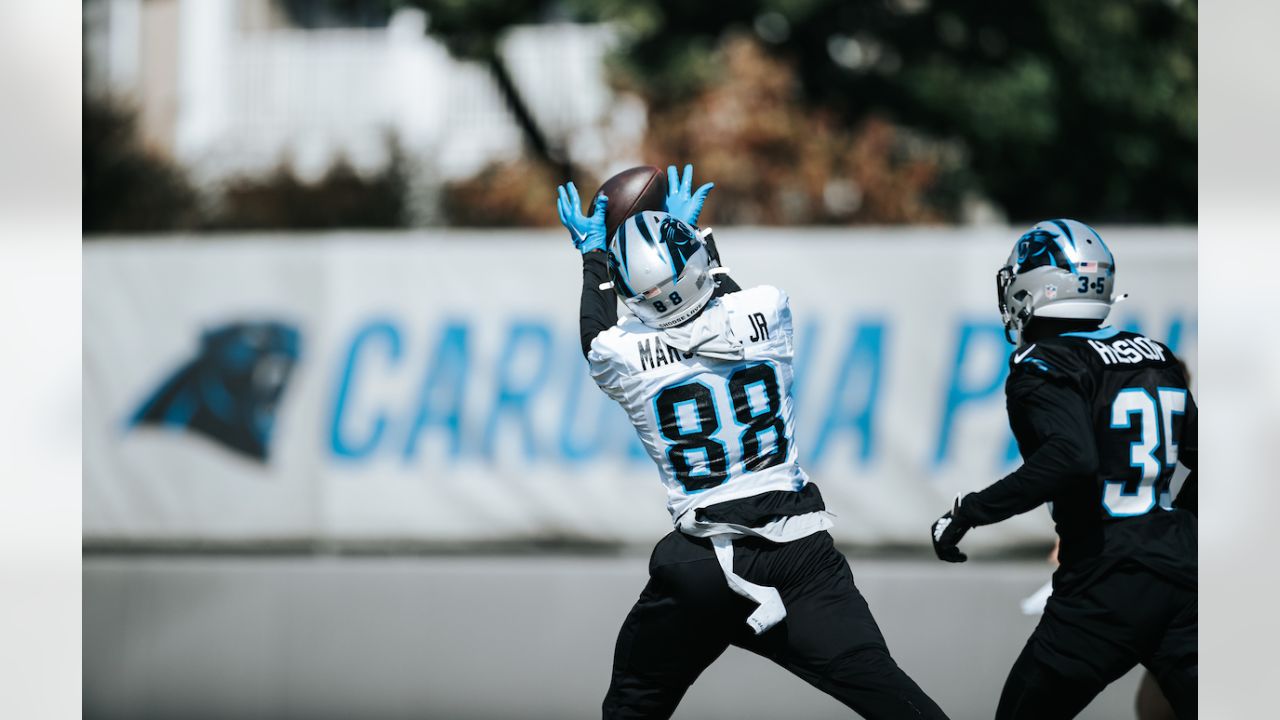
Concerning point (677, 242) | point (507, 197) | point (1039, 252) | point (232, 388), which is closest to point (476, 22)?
point (507, 197)

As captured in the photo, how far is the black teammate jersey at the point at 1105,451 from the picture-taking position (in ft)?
12.6

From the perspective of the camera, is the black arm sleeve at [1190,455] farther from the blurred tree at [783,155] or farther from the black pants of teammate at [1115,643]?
the blurred tree at [783,155]

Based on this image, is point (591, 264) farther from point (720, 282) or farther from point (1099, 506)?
point (1099, 506)

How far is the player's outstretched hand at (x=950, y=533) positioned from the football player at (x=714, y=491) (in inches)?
11.8

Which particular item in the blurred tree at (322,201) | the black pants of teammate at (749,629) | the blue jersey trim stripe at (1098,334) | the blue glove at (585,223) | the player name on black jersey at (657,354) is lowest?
the black pants of teammate at (749,629)

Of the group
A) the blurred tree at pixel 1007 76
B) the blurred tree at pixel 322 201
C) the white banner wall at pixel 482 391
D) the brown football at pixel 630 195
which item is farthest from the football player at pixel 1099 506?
the blurred tree at pixel 322 201

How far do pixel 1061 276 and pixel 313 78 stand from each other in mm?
18511

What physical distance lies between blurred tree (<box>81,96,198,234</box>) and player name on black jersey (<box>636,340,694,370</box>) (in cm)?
1229

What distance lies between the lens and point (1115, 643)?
3861 mm

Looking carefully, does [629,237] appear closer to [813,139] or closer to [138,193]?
[813,139]

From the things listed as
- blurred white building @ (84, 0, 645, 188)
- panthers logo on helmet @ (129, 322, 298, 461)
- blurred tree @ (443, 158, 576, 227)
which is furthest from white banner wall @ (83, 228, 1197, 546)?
blurred white building @ (84, 0, 645, 188)

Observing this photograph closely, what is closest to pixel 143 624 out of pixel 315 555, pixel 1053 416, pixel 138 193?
pixel 315 555

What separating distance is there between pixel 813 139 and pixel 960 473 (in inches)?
349

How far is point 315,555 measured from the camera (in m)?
7.47
